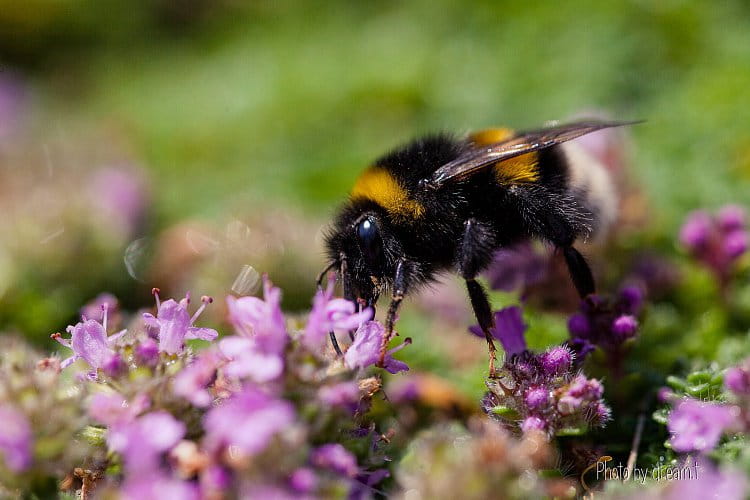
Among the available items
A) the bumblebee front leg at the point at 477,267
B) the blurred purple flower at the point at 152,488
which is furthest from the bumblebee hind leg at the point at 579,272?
the blurred purple flower at the point at 152,488

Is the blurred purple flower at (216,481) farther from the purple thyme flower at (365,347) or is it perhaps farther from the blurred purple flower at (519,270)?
the blurred purple flower at (519,270)

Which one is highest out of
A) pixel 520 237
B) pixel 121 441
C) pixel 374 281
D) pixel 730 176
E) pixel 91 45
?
pixel 91 45

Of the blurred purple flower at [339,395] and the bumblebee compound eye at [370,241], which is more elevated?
the bumblebee compound eye at [370,241]

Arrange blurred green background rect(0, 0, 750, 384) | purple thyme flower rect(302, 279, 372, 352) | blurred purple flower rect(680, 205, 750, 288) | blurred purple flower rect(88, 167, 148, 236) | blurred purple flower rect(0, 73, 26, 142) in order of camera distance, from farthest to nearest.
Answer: blurred purple flower rect(0, 73, 26, 142), blurred purple flower rect(88, 167, 148, 236), blurred green background rect(0, 0, 750, 384), blurred purple flower rect(680, 205, 750, 288), purple thyme flower rect(302, 279, 372, 352)

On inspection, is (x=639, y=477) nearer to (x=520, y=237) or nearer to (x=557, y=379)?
(x=557, y=379)

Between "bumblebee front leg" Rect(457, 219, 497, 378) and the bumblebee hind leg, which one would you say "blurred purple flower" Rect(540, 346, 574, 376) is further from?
the bumblebee hind leg

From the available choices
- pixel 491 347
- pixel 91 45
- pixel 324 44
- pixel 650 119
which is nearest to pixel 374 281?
pixel 491 347

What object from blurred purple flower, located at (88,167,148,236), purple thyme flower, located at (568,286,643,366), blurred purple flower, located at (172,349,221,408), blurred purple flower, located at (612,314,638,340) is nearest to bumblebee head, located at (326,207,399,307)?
blurred purple flower, located at (172,349,221,408)
